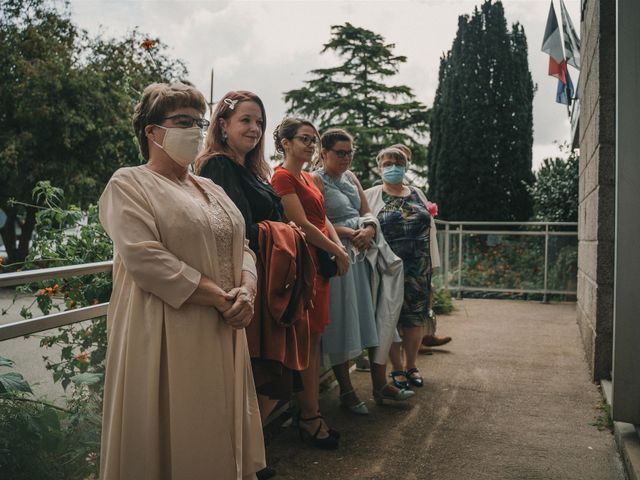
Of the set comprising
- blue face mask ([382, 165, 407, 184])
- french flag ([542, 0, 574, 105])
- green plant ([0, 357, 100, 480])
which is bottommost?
green plant ([0, 357, 100, 480])

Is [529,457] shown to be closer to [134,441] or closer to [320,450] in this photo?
[320,450]

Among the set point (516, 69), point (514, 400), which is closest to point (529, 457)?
point (514, 400)

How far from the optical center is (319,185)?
13.3 feet

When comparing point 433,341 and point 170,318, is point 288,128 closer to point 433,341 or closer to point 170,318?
point 170,318

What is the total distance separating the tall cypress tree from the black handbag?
1415 centimetres

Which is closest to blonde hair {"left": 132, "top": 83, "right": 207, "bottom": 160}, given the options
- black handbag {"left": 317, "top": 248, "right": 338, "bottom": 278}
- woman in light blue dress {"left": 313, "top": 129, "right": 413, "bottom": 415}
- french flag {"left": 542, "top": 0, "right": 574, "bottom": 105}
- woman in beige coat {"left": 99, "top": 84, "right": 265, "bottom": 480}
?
woman in beige coat {"left": 99, "top": 84, "right": 265, "bottom": 480}

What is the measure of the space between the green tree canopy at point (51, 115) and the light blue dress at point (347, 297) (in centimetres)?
1315

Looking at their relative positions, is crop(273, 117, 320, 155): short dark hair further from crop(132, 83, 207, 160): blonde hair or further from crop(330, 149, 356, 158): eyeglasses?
crop(132, 83, 207, 160): blonde hair

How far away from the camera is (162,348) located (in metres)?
2.08

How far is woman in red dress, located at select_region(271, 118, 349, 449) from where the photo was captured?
3.51 meters

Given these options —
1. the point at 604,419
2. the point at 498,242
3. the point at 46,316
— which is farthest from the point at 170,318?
the point at 498,242

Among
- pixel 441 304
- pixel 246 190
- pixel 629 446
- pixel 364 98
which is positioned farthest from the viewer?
pixel 364 98

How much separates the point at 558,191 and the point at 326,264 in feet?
31.0

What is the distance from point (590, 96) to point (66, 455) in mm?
4899
